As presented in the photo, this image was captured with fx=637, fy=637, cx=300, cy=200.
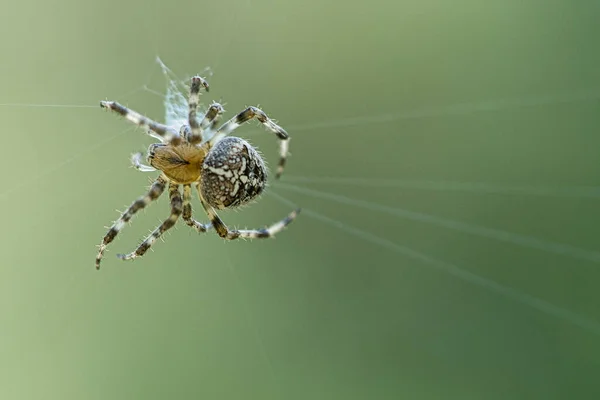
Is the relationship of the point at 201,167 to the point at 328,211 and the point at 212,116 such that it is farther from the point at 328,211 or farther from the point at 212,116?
the point at 328,211

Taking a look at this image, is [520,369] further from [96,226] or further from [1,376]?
[1,376]

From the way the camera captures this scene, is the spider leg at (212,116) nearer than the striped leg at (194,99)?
No

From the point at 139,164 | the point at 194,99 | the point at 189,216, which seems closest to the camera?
the point at 194,99

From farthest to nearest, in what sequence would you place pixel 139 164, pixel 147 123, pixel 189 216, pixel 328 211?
pixel 328 211 < pixel 189 216 < pixel 139 164 < pixel 147 123

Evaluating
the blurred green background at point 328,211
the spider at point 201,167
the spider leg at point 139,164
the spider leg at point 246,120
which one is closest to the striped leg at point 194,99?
the spider at point 201,167

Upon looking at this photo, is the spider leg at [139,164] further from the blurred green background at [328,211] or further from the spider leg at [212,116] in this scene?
the blurred green background at [328,211]

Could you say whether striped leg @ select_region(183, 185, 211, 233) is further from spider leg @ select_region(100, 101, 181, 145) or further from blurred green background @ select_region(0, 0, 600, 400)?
blurred green background @ select_region(0, 0, 600, 400)

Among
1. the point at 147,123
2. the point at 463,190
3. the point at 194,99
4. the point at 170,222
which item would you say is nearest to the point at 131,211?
the point at 170,222
